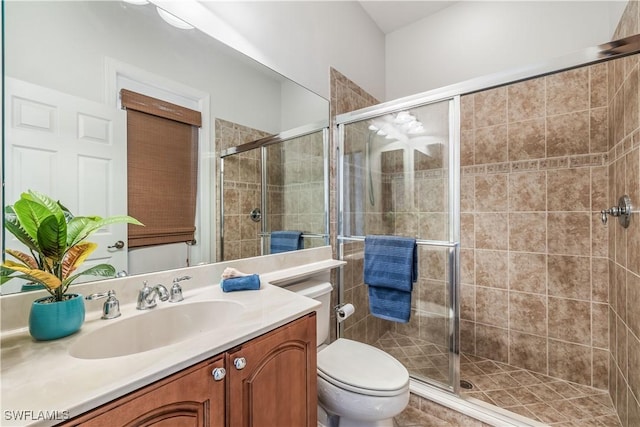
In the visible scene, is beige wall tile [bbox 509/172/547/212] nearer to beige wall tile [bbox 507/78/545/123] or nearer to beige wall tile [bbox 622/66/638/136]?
beige wall tile [bbox 507/78/545/123]

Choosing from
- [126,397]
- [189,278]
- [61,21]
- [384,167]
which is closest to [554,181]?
[384,167]

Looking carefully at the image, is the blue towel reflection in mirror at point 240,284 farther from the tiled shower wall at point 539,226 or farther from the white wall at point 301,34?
the tiled shower wall at point 539,226

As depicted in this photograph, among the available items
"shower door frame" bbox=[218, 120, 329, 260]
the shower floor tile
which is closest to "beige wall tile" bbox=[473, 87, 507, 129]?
"shower door frame" bbox=[218, 120, 329, 260]

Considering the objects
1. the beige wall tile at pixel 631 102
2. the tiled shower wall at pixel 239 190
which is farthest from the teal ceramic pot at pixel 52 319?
the beige wall tile at pixel 631 102

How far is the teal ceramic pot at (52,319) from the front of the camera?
0.65m

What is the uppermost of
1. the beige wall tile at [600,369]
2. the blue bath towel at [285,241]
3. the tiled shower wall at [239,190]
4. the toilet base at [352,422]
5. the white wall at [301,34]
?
the white wall at [301,34]

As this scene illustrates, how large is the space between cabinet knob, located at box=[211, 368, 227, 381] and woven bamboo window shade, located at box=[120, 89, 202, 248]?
604mm

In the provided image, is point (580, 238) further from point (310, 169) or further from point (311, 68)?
point (311, 68)

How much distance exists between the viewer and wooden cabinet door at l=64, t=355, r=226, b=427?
49cm

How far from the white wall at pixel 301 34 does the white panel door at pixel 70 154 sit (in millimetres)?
538

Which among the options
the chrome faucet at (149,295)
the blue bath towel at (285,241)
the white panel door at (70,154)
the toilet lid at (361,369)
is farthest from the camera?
the blue bath towel at (285,241)

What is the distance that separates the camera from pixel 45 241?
658mm

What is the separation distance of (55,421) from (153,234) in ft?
2.23
